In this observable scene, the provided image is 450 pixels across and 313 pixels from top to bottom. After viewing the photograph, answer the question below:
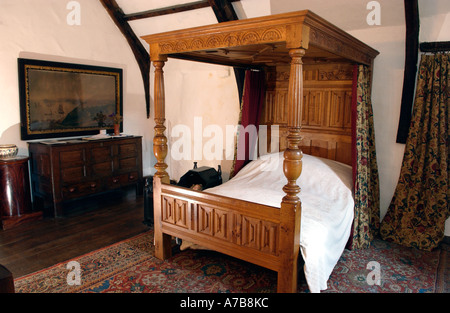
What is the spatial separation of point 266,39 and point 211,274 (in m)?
2.06

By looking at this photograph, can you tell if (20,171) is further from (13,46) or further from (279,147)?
(279,147)

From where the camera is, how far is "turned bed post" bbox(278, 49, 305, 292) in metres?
2.36

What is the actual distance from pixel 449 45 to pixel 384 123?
1.01 metres

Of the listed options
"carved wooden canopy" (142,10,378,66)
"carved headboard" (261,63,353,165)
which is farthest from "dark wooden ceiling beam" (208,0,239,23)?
"carved wooden canopy" (142,10,378,66)

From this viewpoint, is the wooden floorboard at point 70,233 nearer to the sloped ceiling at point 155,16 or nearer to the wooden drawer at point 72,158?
the wooden drawer at point 72,158

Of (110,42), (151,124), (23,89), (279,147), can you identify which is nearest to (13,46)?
(23,89)

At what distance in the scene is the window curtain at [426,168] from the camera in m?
3.52

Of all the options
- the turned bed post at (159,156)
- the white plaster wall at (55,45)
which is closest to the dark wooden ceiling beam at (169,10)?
the white plaster wall at (55,45)

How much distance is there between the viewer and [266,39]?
2.37 metres

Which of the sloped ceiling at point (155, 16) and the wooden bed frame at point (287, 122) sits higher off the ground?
the sloped ceiling at point (155, 16)

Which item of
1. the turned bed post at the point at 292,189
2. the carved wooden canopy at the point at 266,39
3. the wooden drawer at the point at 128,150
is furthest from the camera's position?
the wooden drawer at the point at 128,150

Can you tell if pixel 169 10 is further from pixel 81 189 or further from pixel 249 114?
pixel 81 189

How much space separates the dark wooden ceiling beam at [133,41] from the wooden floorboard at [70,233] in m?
2.18

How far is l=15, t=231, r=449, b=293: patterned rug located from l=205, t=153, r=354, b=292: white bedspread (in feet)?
0.92
